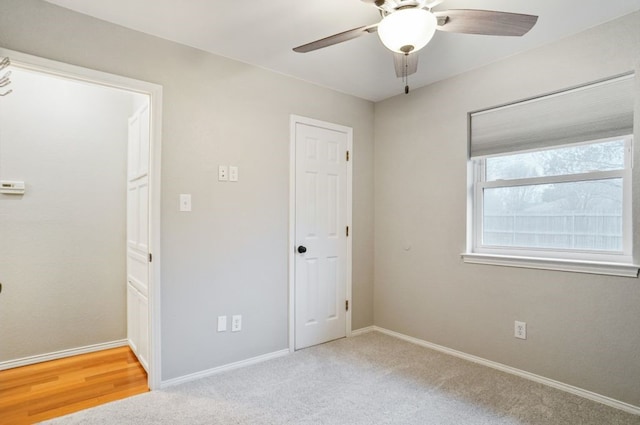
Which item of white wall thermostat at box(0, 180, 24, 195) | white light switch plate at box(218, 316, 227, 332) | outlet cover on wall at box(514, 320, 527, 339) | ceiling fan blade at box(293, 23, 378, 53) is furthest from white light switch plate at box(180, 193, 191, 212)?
outlet cover on wall at box(514, 320, 527, 339)

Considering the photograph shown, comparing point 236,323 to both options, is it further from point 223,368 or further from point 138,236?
point 138,236

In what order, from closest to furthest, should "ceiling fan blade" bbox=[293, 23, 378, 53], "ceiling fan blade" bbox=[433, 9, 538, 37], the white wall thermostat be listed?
"ceiling fan blade" bbox=[433, 9, 538, 37], "ceiling fan blade" bbox=[293, 23, 378, 53], the white wall thermostat

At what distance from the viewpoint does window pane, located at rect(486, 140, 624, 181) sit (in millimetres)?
2338

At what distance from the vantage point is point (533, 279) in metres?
2.57

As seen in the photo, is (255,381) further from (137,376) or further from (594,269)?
(594,269)

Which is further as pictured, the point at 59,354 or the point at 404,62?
the point at 59,354

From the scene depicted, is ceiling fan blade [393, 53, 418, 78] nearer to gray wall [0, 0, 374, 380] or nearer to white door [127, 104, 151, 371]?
gray wall [0, 0, 374, 380]

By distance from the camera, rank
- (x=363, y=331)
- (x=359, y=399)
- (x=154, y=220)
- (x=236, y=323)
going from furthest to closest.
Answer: (x=363, y=331), (x=236, y=323), (x=154, y=220), (x=359, y=399)

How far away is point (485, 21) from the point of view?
5.24ft

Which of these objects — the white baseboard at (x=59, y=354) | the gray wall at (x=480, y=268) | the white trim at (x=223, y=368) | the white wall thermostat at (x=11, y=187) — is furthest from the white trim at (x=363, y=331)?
the white wall thermostat at (x=11, y=187)

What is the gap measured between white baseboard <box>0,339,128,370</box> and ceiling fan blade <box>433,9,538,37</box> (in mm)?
3699

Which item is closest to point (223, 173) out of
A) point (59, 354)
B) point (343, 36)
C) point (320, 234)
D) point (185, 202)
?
point (185, 202)

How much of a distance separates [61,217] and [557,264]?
4049 mm

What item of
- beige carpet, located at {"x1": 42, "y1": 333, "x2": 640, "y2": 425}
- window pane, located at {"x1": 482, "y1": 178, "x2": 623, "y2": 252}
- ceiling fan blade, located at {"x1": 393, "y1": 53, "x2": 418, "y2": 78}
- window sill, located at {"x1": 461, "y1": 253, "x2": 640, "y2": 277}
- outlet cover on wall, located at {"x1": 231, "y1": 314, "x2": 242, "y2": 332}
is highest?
ceiling fan blade, located at {"x1": 393, "y1": 53, "x2": 418, "y2": 78}
